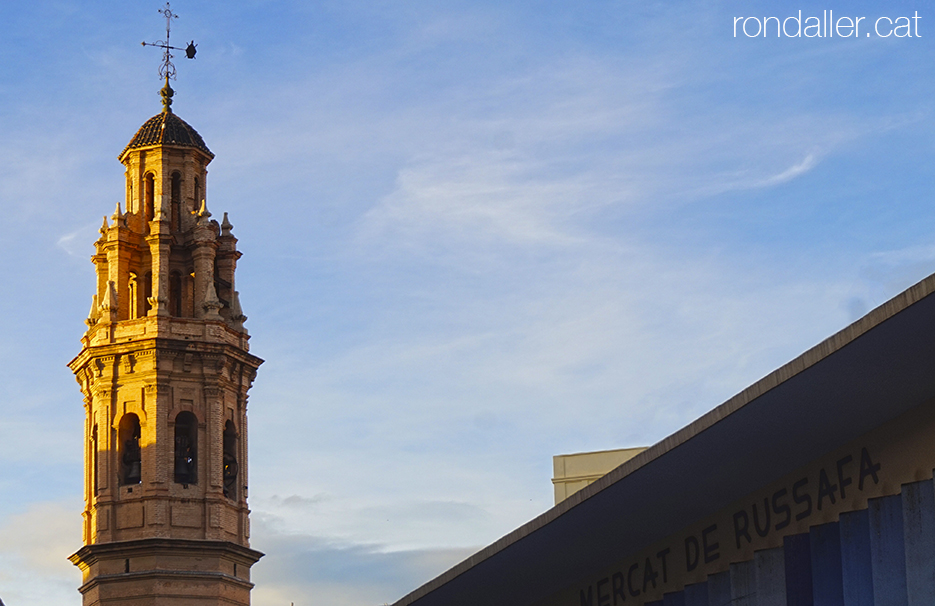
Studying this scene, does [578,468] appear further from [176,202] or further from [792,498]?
[176,202]

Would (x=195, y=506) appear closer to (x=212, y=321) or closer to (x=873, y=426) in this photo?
(x=212, y=321)

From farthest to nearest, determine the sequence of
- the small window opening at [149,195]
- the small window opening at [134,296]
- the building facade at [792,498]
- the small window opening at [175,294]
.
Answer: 1. the small window opening at [149,195]
2. the small window opening at [175,294]
3. the small window opening at [134,296]
4. the building facade at [792,498]

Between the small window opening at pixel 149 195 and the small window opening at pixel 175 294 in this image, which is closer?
the small window opening at pixel 175 294

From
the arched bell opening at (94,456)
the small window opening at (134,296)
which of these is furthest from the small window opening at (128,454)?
the small window opening at (134,296)

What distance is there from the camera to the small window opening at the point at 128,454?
7650cm

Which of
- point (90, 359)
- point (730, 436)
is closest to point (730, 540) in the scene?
point (730, 436)

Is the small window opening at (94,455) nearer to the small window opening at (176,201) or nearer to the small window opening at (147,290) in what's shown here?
the small window opening at (147,290)

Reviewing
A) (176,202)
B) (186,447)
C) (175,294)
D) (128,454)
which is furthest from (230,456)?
(176,202)

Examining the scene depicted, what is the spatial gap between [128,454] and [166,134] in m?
15.3

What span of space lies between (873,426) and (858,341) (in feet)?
10.3

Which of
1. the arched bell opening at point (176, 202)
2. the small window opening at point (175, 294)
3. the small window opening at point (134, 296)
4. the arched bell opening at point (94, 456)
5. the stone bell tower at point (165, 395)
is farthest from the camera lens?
the arched bell opening at point (176, 202)

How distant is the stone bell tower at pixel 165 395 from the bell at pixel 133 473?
0.08m

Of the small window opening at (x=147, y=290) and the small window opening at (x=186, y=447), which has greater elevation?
the small window opening at (x=147, y=290)

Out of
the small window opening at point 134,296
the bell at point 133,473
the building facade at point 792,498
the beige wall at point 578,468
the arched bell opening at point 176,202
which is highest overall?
the arched bell opening at point 176,202
